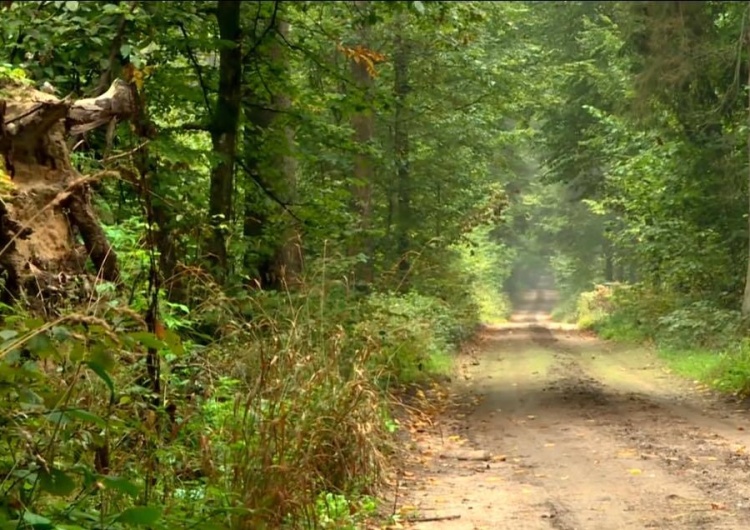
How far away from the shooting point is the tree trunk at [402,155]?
18438 mm

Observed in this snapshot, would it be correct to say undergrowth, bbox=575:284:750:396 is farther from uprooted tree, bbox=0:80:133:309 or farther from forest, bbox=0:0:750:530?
uprooted tree, bbox=0:80:133:309

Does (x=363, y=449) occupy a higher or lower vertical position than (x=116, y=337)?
lower

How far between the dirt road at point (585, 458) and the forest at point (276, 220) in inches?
28.6

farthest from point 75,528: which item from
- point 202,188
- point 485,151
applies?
point 485,151

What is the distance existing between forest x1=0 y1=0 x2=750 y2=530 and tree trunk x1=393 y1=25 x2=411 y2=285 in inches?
2.8

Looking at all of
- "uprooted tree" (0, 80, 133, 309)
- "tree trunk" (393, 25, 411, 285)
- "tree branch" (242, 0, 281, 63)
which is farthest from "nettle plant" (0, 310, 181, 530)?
"tree trunk" (393, 25, 411, 285)

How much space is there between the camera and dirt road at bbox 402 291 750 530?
607 cm

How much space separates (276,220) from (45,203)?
5344mm

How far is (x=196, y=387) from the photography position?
5.66 metres

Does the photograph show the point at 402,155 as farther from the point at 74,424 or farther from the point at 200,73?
the point at 74,424

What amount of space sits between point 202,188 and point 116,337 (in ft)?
24.1

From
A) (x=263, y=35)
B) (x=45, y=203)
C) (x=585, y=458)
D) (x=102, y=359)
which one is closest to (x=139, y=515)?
(x=102, y=359)

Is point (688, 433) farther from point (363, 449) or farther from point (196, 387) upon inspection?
point (196, 387)

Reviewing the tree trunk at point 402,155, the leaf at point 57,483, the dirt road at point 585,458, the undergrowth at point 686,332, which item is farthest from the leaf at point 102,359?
the tree trunk at point 402,155
